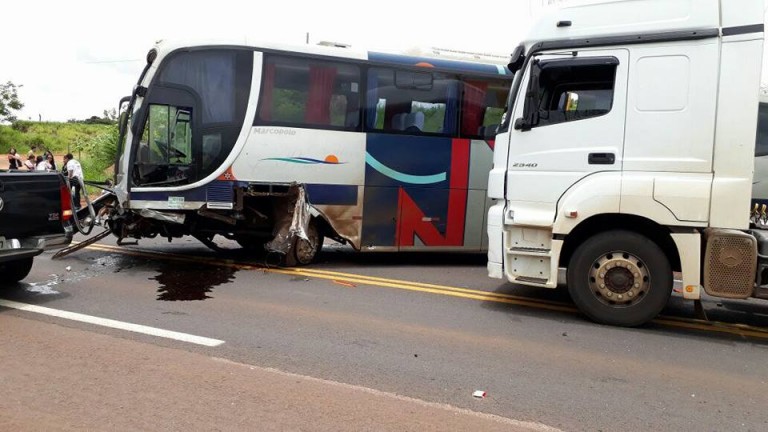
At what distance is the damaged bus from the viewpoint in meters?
8.02

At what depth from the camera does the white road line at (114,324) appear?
5.03 metres

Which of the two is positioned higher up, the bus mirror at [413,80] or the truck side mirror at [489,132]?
the bus mirror at [413,80]

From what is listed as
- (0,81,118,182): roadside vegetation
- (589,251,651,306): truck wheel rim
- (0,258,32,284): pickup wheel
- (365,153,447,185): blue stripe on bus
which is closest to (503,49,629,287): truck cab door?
(589,251,651,306): truck wheel rim

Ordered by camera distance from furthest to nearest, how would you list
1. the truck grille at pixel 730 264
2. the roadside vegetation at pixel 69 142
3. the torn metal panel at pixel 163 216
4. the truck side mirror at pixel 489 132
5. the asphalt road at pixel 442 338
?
the roadside vegetation at pixel 69 142 < the truck side mirror at pixel 489 132 < the torn metal panel at pixel 163 216 < the truck grille at pixel 730 264 < the asphalt road at pixel 442 338

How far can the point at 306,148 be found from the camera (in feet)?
27.5

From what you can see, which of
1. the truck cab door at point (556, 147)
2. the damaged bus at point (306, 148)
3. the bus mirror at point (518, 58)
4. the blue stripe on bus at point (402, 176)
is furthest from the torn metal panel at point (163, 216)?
the bus mirror at point (518, 58)

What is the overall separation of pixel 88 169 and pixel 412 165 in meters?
21.4

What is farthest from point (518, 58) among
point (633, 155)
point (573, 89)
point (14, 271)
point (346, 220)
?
point (14, 271)

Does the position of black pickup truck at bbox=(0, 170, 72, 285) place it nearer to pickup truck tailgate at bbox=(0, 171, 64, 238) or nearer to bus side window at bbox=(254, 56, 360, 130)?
pickup truck tailgate at bbox=(0, 171, 64, 238)

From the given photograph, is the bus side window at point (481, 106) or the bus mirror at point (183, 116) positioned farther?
the bus side window at point (481, 106)

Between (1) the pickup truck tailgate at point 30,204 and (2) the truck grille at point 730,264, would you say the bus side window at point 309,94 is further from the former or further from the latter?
(2) the truck grille at point 730,264

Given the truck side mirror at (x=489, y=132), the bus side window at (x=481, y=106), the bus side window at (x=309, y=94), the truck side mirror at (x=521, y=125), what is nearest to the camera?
the truck side mirror at (x=521, y=125)

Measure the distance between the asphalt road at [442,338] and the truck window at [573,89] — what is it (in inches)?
85.9

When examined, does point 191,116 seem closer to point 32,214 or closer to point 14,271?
point 32,214
